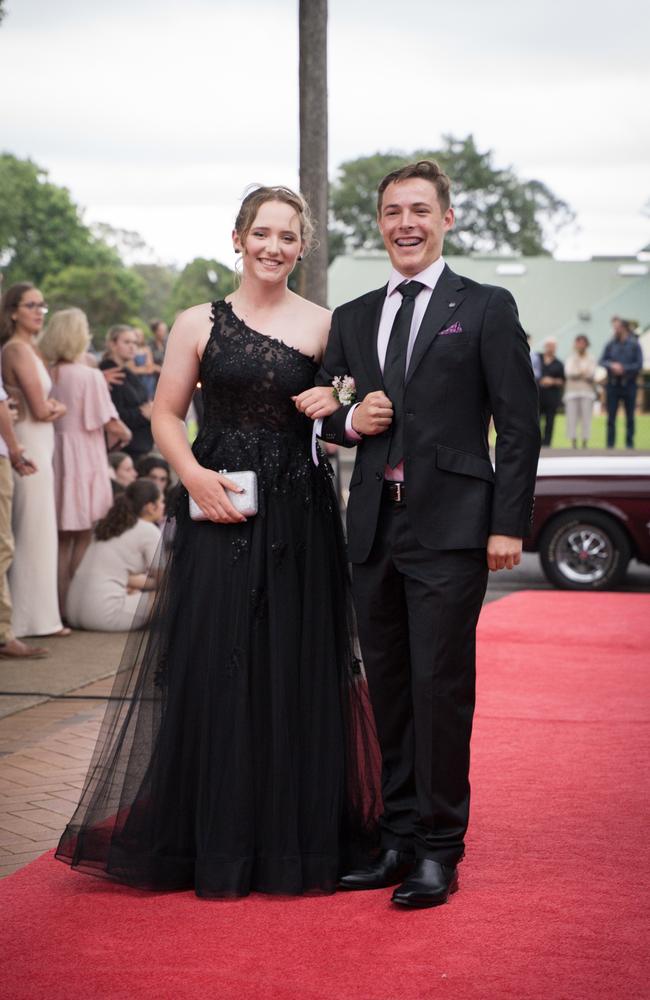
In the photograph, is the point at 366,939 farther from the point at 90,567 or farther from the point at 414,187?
the point at 90,567

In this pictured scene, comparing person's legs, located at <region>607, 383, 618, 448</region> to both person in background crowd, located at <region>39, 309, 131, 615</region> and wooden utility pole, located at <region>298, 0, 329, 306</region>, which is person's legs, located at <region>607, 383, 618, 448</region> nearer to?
wooden utility pole, located at <region>298, 0, 329, 306</region>

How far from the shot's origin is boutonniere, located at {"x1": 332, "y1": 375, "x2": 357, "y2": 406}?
413 centimetres

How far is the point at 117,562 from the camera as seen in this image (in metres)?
8.57

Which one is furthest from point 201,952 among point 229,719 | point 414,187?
point 414,187

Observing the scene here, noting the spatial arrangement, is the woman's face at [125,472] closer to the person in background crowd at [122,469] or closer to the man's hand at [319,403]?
the person in background crowd at [122,469]

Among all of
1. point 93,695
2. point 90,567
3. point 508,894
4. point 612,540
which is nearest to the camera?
point 508,894

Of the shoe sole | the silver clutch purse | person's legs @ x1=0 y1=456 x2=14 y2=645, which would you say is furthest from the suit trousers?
person's legs @ x1=0 y1=456 x2=14 y2=645

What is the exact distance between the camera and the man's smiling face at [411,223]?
13.3 ft

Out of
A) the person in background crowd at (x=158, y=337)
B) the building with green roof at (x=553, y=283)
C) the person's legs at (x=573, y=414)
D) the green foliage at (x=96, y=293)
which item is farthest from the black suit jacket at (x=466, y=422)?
the green foliage at (x=96, y=293)

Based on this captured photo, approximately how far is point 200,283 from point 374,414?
98642 millimetres

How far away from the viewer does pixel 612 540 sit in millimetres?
11062

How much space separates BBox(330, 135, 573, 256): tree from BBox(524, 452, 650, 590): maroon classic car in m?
74.5

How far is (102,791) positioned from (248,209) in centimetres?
196

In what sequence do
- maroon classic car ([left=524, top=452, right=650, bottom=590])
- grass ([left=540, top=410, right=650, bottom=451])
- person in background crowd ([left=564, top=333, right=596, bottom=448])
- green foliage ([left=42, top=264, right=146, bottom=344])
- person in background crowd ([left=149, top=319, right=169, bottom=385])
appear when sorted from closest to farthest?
maroon classic car ([left=524, top=452, right=650, bottom=590]), person in background crowd ([left=149, top=319, right=169, bottom=385]), person in background crowd ([left=564, top=333, right=596, bottom=448]), grass ([left=540, top=410, right=650, bottom=451]), green foliage ([left=42, top=264, right=146, bottom=344])
